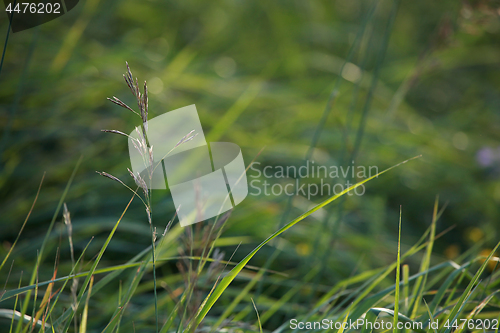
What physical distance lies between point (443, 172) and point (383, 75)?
2.44ft

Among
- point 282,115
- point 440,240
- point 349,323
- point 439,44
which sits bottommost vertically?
point 440,240

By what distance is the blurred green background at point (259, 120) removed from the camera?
1.01 metres

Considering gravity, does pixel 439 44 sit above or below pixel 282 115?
above

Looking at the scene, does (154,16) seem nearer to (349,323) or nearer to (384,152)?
(384,152)

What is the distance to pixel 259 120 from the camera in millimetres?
1555

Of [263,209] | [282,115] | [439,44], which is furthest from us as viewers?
[282,115]

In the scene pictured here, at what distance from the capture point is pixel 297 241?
1.20 m

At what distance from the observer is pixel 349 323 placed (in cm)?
56

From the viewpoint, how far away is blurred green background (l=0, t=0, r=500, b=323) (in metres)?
1.01

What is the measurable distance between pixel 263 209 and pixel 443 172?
812 millimetres

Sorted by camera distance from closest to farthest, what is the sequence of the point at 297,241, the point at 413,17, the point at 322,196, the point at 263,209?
1. the point at 263,209
2. the point at 297,241
3. the point at 322,196
4. the point at 413,17

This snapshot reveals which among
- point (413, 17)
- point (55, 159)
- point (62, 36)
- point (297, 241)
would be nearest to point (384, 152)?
point (297, 241)

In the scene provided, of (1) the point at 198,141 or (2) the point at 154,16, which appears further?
(2) the point at 154,16

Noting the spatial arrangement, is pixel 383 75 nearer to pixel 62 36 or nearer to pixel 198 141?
pixel 198 141
